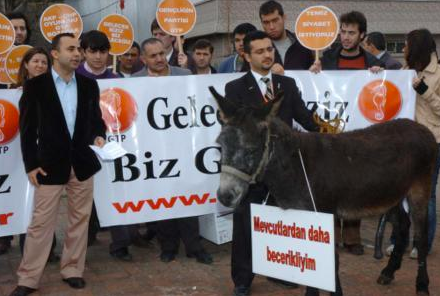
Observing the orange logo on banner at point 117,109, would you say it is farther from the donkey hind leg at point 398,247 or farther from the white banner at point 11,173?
the donkey hind leg at point 398,247

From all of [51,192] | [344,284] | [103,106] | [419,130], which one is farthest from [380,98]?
[51,192]

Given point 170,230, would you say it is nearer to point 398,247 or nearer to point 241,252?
point 241,252

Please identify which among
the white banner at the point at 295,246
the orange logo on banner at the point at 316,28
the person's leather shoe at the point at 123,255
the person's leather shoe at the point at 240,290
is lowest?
the person's leather shoe at the point at 123,255

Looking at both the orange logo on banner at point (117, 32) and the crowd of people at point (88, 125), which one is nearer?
the crowd of people at point (88, 125)

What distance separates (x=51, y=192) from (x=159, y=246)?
7.19 ft

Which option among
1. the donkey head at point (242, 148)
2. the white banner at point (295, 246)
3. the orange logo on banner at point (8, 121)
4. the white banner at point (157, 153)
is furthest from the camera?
the white banner at point (157, 153)

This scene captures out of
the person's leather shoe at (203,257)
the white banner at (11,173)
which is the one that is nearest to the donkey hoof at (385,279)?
the person's leather shoe at (203,257)

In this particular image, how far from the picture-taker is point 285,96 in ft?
18.2

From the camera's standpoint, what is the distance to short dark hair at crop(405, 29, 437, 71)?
6562mm

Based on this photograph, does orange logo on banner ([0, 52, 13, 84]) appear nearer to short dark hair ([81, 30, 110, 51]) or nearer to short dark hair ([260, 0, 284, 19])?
short dark hair ([81, 30, 110, 51])

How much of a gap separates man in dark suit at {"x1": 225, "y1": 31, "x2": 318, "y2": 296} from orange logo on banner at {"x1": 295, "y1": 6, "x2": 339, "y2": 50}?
5.25 feet

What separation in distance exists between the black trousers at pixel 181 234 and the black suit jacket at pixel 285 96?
191 centimetres

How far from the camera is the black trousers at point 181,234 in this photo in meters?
6.84

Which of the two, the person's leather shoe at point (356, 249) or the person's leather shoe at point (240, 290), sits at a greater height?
the person's leather shoe at point (240, 290)
